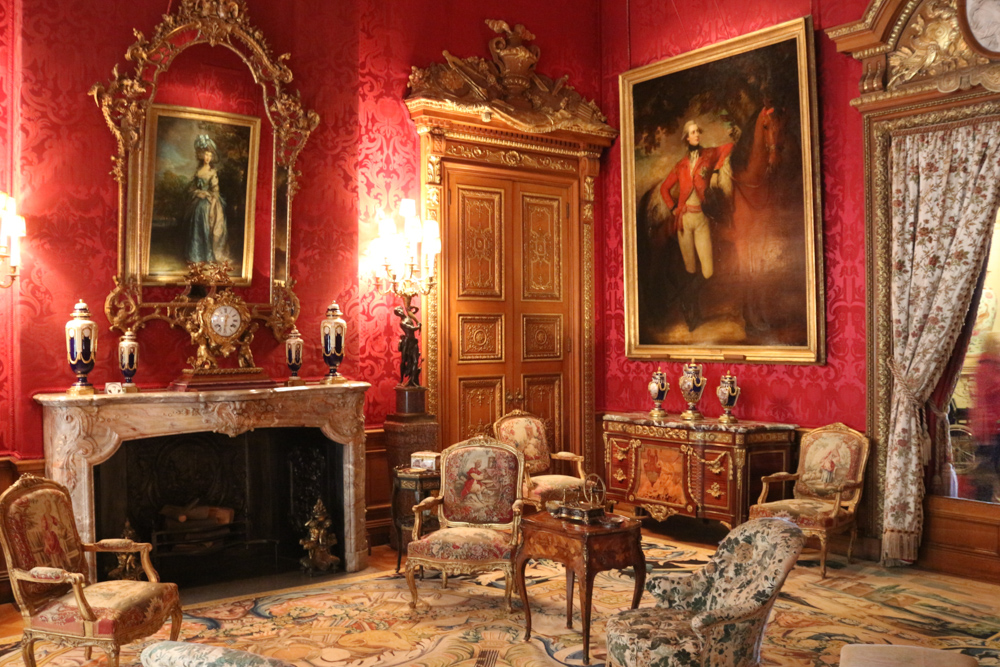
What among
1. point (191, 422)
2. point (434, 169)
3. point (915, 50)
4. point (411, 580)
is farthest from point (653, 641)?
point (434, 169)

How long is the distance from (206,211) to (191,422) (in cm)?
145

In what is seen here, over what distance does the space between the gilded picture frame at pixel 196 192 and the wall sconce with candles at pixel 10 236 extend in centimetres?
75

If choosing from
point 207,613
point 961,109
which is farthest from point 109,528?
point 961,109

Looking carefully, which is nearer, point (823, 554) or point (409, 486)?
point (823, 554)

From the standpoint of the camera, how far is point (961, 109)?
614 cm

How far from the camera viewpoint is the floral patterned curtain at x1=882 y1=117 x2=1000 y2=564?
6113 mm

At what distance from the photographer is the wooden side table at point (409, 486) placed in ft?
21.4

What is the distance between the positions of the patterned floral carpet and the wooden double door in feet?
6.61

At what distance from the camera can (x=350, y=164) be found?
7.12 metres

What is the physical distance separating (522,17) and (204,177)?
3.32 metres

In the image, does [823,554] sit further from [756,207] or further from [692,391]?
[756,207]

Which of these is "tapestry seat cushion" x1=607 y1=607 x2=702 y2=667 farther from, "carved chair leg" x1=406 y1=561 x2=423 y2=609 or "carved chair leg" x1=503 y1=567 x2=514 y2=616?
"carved chair leg" x1=406 y1=561 x2=423 y2=609

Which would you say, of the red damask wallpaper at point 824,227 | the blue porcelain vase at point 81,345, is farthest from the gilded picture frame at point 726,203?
the blue porcelain vase at point 81,345

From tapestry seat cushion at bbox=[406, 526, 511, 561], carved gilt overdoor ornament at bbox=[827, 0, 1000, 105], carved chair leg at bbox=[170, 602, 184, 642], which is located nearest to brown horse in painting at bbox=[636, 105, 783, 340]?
carved gilt overdoor ornament at bbox=[827, 0, 1000, 105]
